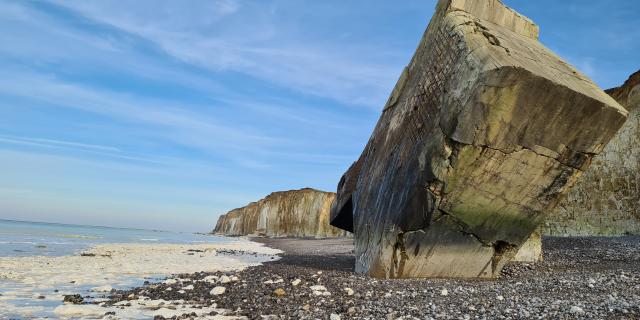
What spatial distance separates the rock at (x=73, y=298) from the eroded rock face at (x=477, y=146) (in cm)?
449

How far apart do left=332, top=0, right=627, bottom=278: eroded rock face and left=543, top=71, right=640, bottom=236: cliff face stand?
37.8 feet

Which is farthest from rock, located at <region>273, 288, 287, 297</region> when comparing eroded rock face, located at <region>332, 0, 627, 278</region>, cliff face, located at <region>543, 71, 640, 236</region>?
cliff face, located at <region>543, 71, 640, 236</region>

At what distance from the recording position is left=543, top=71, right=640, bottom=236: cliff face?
54.6 feet

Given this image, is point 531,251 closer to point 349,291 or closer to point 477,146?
point 477,146

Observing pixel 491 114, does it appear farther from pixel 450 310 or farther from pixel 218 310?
pixel 218 310

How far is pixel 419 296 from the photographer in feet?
19.3

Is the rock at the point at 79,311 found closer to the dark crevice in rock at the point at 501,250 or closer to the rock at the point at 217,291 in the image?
the rock at the point at 217,291

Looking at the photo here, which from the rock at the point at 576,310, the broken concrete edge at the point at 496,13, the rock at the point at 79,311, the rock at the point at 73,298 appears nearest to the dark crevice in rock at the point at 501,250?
the rock at the point at 576,310

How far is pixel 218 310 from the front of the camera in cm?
577

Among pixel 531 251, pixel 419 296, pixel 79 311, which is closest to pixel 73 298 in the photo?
pixel 79 311

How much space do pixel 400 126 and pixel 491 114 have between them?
2442 mm

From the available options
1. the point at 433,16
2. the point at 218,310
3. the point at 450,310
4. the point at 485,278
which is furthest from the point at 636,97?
the point at 218,310

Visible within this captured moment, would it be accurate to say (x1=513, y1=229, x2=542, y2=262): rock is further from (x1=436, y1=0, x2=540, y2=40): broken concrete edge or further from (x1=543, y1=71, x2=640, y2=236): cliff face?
(x1=543, y1=71, x2=640, y2=236): cliff face

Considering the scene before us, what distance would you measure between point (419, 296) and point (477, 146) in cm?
221
